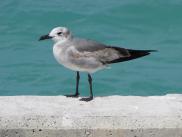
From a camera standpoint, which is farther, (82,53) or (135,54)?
(135,54)

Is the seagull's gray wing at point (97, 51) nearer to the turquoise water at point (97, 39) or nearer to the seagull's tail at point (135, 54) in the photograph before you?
the seagull's tail at point (135, 54)

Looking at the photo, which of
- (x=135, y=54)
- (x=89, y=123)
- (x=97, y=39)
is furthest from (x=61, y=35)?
(x=97, y=39)

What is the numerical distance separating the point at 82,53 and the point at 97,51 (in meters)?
0.12

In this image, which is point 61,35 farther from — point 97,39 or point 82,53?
point 97,39

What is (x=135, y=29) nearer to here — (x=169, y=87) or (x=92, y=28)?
(x=92, y=28)

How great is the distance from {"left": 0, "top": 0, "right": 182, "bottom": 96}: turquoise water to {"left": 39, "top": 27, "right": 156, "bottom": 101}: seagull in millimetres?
2607

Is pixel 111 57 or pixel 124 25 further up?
pixel 111 57

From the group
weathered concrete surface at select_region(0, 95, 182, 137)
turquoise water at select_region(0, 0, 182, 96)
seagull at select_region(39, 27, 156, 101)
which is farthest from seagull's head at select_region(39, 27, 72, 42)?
turquoise water at select_region(0, 0, 182, 96)

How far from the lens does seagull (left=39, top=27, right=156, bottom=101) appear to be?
5.12 meters

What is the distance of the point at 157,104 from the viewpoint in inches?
191

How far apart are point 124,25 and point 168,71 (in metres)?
1.76

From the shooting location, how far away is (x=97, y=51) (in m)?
5.21

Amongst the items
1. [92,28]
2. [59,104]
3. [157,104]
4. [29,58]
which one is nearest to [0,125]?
[59,104]

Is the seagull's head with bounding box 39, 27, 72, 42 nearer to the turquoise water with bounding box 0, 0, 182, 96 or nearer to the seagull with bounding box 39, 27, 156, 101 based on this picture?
the seagull with bounding box 39, 27, 156, 101
